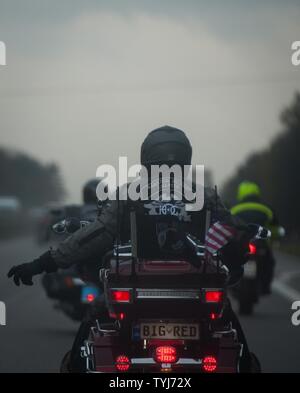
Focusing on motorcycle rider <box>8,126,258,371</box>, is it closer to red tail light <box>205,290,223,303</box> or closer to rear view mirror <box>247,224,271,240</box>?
rear view mirror <box>247,224,271,240</box>

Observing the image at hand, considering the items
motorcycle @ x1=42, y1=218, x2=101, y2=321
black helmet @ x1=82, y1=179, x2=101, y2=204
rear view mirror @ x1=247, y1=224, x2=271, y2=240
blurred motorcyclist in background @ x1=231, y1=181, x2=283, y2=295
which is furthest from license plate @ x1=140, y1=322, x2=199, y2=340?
blurred motorcyclist in background @ x1=231, y1=181, x2=283, y2=295

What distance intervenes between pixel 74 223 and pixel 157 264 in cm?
92

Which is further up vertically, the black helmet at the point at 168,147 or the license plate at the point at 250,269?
the black helmet at the point at 168,147

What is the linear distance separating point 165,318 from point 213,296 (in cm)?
25

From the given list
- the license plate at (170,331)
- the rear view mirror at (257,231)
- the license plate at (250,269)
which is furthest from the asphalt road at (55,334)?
the license plate at (170,331)

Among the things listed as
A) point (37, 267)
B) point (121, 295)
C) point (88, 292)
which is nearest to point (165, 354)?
point (121, 295)

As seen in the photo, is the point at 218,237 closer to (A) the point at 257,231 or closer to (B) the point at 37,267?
(A) the point at 257,231

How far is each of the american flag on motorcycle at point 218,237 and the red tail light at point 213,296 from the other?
9.4 inches

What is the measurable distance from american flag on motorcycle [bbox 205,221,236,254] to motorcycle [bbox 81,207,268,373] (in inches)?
2.0

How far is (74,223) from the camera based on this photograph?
22.6 feet

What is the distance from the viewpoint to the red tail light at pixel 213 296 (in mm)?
5992

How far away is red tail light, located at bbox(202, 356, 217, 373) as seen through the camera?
Result: 612 cm

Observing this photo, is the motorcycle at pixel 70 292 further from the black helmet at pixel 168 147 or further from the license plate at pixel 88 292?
the black helmet at pixel 168 147

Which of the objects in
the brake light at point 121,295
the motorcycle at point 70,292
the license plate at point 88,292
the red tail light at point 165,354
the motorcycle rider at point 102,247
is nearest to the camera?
the brake light at point 121,295
